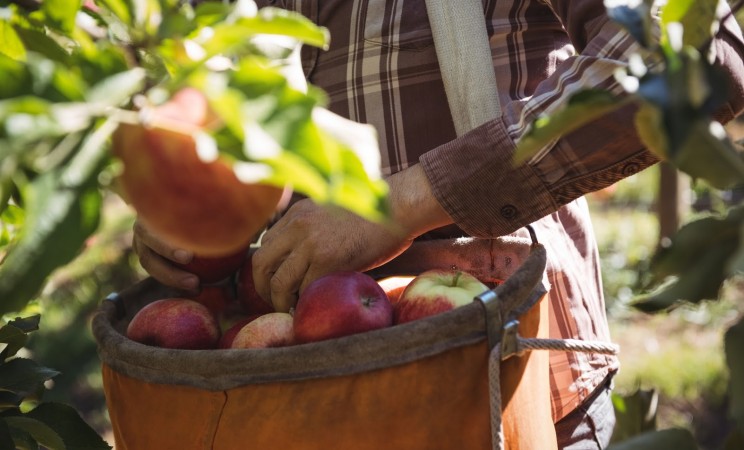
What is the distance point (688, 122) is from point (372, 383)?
1.62ft

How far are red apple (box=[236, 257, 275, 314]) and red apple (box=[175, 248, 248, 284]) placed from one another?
0.06 feet

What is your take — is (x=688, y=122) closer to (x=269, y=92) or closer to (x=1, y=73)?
(x=269, y=92)

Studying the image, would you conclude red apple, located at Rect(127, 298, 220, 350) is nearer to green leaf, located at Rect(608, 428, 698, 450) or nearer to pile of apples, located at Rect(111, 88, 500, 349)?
pile of apples, located at Rect(111, 88, 500, 349)

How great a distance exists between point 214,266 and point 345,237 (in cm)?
27

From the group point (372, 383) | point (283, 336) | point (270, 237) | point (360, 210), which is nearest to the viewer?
point (360, 210)

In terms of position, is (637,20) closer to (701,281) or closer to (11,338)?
(701,281)

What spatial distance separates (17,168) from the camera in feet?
1.56

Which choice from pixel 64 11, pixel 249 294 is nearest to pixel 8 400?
pixel 249 294

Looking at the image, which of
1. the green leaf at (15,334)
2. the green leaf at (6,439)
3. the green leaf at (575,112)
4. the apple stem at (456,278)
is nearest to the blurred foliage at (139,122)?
the green leaf at (575,112)

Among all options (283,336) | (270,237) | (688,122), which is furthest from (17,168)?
(270,237)

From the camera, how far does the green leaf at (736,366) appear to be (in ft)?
1.70

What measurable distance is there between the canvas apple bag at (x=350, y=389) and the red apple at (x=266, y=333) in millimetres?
128

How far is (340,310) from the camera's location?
941mm

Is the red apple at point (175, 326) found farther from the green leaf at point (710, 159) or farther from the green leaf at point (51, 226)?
the green leaf at point (710, 159)
